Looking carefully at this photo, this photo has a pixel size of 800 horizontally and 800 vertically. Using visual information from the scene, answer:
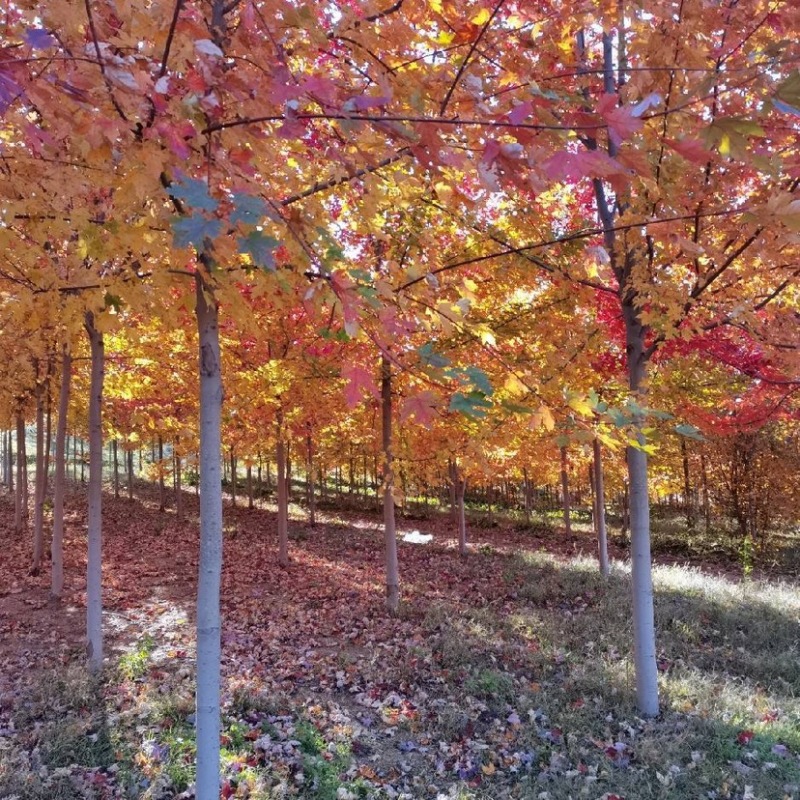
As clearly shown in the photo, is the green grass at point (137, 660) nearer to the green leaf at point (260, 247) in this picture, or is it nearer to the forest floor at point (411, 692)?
the forest floor at point (411, 692)

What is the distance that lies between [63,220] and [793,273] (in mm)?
4792

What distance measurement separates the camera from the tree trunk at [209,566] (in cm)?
246

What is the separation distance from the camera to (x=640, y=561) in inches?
184

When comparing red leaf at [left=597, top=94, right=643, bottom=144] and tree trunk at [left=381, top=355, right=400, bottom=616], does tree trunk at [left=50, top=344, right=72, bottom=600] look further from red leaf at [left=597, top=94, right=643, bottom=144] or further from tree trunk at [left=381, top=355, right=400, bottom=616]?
red leaf at [left=597, top=94, right=643, bottom=144]

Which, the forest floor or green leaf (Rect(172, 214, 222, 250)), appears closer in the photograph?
green leaf (Rect(172, 214, 222, 250))

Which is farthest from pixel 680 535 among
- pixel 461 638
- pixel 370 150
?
pixel 370 150

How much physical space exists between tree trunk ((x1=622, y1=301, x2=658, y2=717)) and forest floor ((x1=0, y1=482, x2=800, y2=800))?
27cm

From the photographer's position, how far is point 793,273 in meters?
4.38

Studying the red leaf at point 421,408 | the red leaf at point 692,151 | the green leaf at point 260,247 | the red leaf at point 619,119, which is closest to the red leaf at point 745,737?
the red leaf at point 421,408

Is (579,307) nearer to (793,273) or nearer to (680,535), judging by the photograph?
(793,273)

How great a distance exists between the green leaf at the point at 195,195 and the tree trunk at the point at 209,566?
1.27 m

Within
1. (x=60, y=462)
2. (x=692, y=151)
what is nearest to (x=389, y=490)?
(x=60, y=462)

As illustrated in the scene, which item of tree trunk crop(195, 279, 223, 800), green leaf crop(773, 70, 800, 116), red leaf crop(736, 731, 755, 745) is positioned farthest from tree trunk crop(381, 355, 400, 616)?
green leaf crop(773, 70, 800, 116)

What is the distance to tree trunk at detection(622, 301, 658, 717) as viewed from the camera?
4.62 meters
